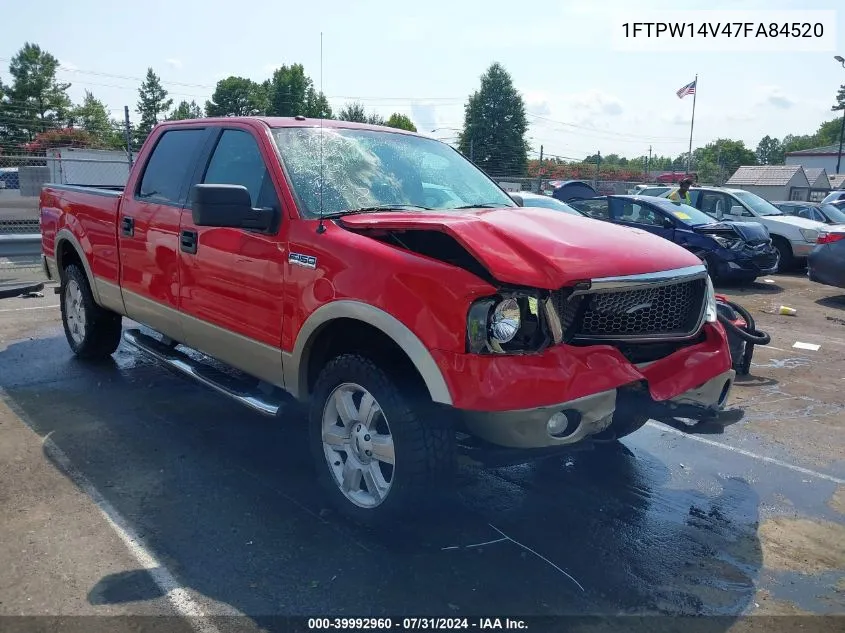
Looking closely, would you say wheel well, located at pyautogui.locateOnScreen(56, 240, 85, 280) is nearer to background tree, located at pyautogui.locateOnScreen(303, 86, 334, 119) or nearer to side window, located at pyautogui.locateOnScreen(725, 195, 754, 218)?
background tree, located at pyautogui.locateOnScreen(303, 86, 334, 119)

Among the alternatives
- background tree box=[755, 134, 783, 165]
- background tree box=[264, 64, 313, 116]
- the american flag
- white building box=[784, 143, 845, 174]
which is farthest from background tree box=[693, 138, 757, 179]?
background tree box=[264, 64, 313, 116]

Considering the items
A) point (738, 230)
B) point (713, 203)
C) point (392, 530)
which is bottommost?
point (392, 530)

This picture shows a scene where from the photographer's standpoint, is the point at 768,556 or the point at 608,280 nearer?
the point at 608,280

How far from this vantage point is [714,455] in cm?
489

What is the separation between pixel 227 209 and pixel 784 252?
1414 centimetres

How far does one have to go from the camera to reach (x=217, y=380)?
14.6ft

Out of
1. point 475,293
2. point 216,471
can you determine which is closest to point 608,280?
point 475,293

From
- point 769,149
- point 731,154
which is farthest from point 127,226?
point 769,149

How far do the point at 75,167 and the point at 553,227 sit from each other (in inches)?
658

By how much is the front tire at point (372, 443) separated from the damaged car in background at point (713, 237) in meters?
9.72

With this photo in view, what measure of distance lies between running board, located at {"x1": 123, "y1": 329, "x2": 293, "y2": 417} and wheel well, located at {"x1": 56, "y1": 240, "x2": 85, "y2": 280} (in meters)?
1.55

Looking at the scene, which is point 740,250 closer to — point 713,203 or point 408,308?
point 713,203

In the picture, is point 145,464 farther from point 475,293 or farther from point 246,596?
point 475,293

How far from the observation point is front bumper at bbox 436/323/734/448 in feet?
9.89
